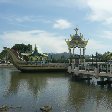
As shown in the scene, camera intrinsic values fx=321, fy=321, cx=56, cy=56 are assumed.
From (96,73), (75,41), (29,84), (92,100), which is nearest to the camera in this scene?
(92,100)

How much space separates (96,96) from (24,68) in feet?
126

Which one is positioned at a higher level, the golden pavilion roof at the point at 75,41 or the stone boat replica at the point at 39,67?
the golden pavilion roof at the point at 75,41

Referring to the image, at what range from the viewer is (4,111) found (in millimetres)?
21969

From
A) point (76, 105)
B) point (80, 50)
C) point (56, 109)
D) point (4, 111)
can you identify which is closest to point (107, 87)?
point (76, 105)

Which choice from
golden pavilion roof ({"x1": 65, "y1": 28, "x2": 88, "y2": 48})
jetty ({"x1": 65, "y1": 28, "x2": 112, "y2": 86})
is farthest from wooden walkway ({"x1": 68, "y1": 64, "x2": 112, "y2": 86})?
golden pavilion roof ({"x1": 65, "y1": 28, "x2": 88, "y2": 48})

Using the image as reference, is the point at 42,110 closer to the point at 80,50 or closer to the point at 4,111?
the point at 4,111

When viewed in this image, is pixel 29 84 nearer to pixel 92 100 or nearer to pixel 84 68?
pixel 84 68

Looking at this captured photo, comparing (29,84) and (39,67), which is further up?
(39,67)

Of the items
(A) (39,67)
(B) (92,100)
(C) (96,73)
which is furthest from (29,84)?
(A) (39,67)

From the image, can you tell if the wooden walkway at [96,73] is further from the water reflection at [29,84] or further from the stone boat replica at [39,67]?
the stone boat replica at [39,67]

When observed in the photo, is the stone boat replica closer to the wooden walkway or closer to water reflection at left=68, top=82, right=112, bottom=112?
the wooden walkway

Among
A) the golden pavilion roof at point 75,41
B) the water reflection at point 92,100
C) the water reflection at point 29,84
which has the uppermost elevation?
the golden pavilion roof at point 75,41

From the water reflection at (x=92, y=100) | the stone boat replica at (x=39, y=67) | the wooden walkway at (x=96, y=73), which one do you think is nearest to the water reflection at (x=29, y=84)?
the water reflection at (x=92, y=100)

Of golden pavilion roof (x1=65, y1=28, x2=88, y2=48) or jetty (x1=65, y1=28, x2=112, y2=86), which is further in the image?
golden pavilion roof (x1=65, y1=28, x2=88, y2=48)
